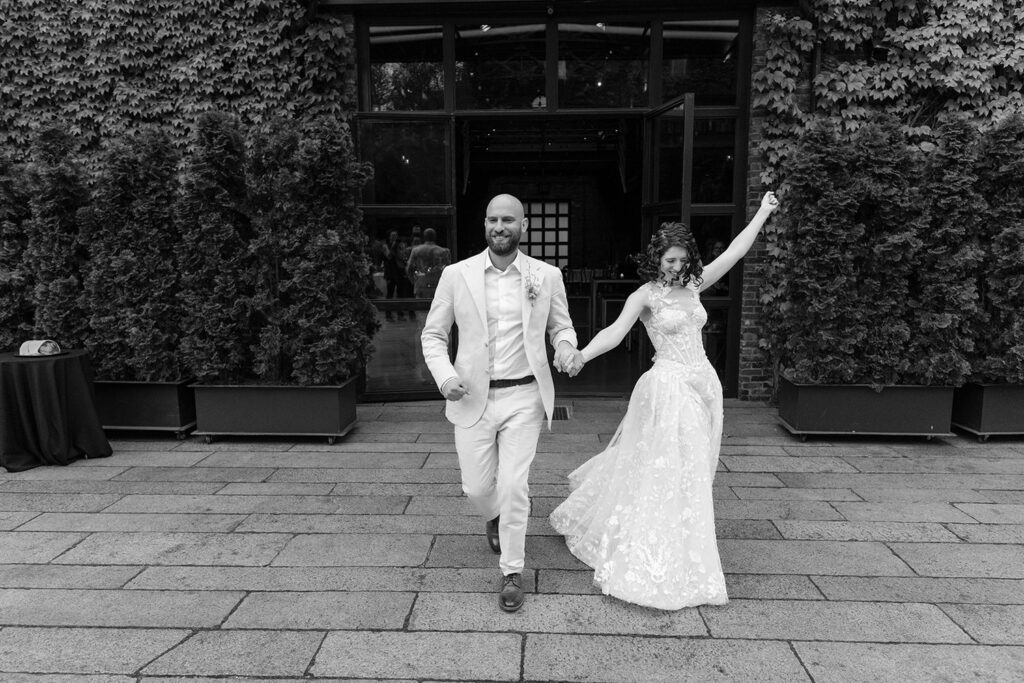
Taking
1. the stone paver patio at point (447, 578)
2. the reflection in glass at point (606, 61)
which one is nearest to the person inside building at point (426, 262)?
the reflection in glass at point (606, 61)

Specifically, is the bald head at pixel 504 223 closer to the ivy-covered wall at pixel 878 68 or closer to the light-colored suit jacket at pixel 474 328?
the light-colored suit jacket at pixel 474 328

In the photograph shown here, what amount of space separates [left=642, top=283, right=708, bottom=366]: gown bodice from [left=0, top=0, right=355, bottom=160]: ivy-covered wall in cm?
483

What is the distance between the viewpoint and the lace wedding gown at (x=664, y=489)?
3.19 metres

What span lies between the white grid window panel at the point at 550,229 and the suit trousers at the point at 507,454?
17.8 m

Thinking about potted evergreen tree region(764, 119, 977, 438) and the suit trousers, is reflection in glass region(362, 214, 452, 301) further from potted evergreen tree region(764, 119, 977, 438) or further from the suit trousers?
the suit trousers

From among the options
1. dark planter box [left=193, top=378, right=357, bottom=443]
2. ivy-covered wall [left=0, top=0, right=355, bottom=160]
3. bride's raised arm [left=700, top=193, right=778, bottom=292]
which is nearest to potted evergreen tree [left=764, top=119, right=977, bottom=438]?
bride's raised arm [left=700, top=193, right=778, bottom=292]

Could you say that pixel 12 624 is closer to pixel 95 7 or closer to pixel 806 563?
pixel 806 563

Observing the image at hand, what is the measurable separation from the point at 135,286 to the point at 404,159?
296 centimetres

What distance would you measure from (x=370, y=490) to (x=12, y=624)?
2.15 meters

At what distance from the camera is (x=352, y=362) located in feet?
19.8

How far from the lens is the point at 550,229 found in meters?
20.9

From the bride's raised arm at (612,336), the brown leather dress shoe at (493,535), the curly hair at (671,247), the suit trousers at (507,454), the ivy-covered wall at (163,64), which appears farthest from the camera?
the ivy-covered wall at (163,64)

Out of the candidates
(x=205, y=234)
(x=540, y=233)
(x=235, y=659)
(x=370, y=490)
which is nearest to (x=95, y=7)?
(x=205, y=234)

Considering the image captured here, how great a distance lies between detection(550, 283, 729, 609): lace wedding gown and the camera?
3.19 metres
